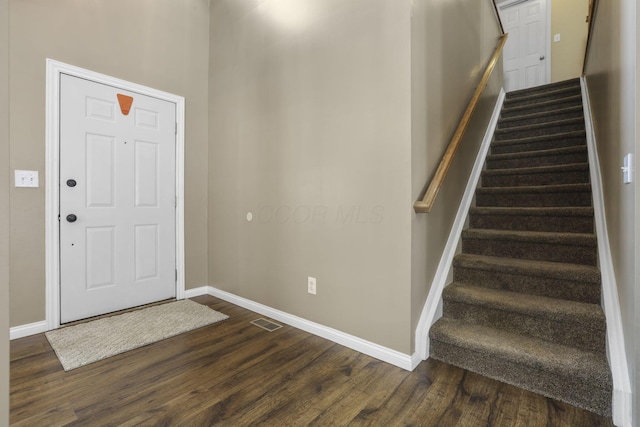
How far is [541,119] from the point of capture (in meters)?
3.56

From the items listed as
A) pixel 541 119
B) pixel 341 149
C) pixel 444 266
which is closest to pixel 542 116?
pixel 541 119

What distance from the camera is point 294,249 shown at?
7.97 ft

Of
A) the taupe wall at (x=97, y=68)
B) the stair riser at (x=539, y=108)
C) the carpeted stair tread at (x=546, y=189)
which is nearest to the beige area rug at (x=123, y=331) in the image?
the taupe wall at (x=97, y=68)

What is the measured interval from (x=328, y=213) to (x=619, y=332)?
164cm

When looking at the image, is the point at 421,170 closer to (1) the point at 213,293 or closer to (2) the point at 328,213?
(2) the point at 328,213

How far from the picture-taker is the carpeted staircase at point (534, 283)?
157cm

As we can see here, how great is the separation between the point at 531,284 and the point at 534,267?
0.38 feet

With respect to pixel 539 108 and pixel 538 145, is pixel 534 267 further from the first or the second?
pixel 539 108

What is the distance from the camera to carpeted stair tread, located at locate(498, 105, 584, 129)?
3.31m

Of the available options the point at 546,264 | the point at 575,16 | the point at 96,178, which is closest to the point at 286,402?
the point at 546,264

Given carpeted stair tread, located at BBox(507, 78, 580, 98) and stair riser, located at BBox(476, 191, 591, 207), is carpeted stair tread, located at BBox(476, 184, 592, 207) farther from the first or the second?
carpeted stair tread, located at BBox(507, 78, 580, 98)

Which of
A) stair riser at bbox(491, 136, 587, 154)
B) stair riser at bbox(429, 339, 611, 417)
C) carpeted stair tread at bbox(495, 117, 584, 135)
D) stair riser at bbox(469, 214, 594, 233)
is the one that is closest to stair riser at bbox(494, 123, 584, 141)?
carpeted stair tread at bbox(495, 117, 584, 135)

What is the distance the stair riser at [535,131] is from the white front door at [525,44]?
2.09 meters

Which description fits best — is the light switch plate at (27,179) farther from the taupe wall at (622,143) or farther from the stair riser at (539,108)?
the stair riser at (539,108)
